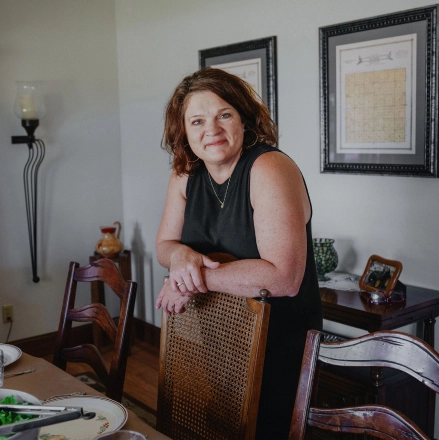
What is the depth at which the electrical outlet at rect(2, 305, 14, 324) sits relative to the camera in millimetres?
3859

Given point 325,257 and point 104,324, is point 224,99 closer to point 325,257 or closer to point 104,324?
point 104,324

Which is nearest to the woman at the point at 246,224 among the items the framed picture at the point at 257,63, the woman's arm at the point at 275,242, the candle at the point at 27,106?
the woman's arm at the point at 275,242

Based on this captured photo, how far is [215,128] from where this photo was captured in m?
1.68

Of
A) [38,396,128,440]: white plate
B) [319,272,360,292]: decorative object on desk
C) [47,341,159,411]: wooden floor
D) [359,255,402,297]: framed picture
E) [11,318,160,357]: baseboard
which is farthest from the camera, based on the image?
[11,318,160,357]: baseboard

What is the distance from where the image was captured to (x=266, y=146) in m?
1.70

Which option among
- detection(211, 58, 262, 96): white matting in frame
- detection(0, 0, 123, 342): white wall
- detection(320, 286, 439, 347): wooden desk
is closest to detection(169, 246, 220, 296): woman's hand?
detection(320, 286, 439, 347): wooden desk

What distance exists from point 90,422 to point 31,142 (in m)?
2.76

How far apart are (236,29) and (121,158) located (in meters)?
1.39

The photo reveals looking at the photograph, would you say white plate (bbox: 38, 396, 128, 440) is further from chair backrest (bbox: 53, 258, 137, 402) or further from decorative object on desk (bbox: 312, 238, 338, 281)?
decorative object on desk (bbox: 312, 238, 338, 281)

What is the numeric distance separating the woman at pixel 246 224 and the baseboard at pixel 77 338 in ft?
7.98

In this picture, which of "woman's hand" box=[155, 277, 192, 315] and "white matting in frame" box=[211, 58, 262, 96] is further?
"white matting in frame" box=[211, 58, 262, 96]

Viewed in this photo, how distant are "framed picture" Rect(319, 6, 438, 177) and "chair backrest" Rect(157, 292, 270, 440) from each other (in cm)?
136

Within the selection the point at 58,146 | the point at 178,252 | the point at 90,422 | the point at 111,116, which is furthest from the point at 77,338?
the point at 90,422

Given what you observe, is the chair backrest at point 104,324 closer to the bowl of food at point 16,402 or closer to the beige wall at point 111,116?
the bowl of food at point 16,402
